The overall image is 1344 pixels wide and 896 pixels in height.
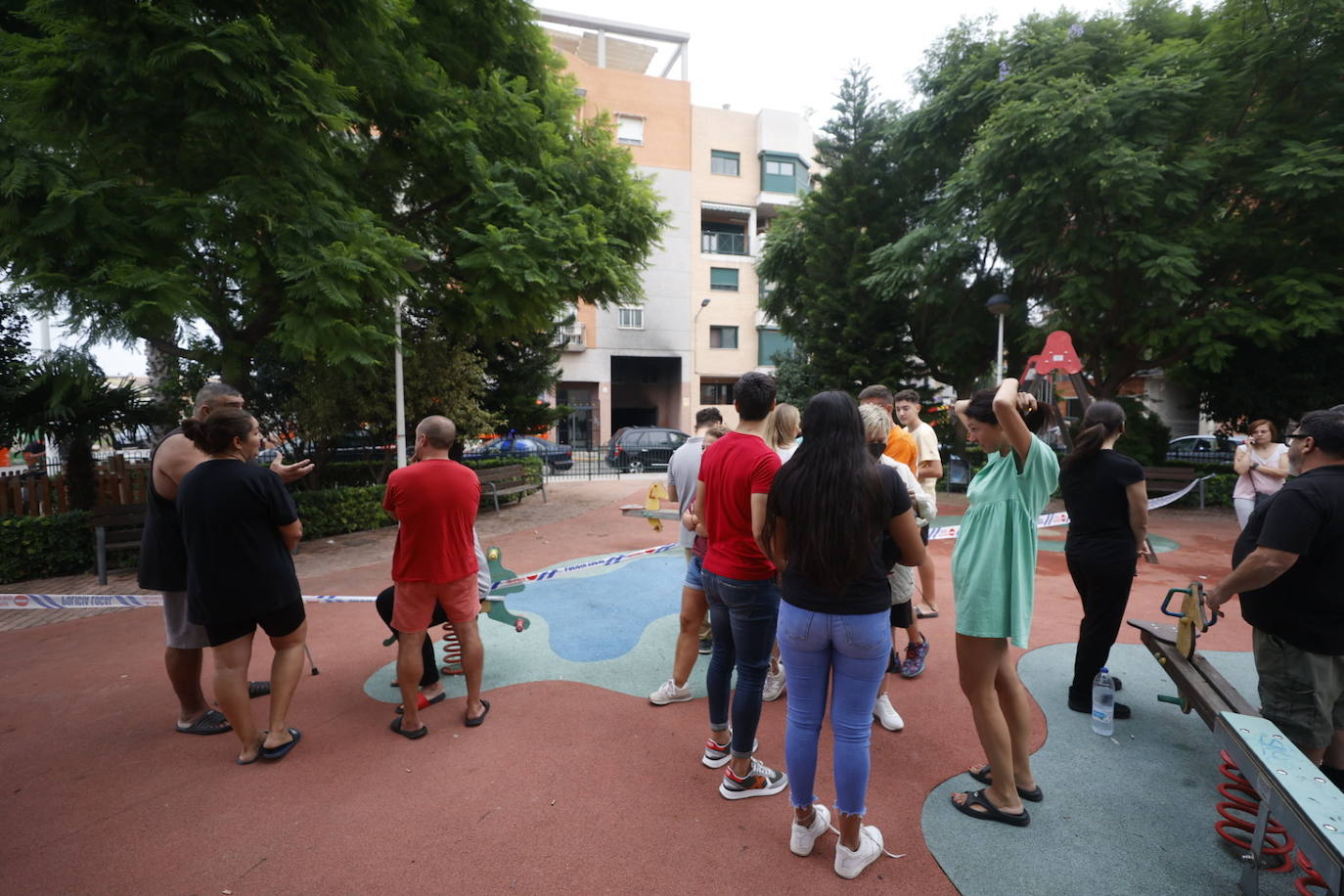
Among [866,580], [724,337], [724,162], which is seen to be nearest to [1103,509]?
[866,580]

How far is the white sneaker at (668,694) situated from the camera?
3.95 meters

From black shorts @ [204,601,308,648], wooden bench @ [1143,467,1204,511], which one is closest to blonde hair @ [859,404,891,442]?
black shorts @ [204,601,308,648]

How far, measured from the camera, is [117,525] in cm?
736

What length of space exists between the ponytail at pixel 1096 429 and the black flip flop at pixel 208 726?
5.26 m

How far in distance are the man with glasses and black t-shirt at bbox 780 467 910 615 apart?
1.58m

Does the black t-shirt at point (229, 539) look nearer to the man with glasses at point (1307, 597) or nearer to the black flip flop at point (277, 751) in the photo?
the black flip flop at point (277, 751)

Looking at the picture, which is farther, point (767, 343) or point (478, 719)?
point (767, 343)

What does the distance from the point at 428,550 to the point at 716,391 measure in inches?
1195

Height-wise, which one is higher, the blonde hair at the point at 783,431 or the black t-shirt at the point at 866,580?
the blonde hair at the point at 783,431

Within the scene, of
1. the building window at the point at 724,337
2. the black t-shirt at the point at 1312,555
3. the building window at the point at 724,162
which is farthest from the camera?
the building window at the point at 724,337

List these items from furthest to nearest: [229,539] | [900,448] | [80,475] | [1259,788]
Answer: [80,475] → [900,448] → [229,539] → [1259,788]

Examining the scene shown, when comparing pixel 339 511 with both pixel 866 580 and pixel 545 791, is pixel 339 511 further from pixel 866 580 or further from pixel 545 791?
pixel 866 580

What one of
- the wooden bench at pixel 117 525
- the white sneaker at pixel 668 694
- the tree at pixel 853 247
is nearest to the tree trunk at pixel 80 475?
the wooden bench at pixel 117 525

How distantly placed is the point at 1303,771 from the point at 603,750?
2.91m
